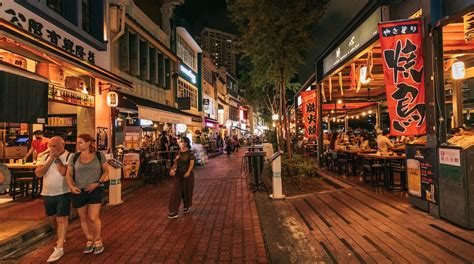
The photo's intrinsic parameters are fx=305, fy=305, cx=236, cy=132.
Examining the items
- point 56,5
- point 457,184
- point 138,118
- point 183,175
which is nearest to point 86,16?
point 56,5

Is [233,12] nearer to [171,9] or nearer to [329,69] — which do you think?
[329,69]

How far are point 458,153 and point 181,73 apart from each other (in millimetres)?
22303

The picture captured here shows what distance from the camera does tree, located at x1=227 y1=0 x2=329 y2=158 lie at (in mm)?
10383

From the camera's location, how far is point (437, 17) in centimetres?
581

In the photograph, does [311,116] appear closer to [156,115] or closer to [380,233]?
[156,115]

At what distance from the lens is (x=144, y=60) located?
59.9ft

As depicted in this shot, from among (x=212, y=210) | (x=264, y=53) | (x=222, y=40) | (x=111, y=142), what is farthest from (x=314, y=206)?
(x=222, y=40)

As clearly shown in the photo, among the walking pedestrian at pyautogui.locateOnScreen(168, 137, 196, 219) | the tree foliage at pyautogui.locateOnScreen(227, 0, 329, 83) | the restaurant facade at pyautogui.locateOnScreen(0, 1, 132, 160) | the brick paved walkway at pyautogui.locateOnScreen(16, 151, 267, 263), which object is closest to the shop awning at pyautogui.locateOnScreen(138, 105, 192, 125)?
the restaurant facade at pyautogui.locateOnScreen(0, 1, 132, 160)

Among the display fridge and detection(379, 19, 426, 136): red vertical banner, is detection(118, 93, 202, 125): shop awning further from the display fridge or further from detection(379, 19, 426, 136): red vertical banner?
the display fridge

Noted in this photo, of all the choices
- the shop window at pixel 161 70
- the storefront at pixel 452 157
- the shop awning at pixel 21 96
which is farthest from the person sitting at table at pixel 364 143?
the shop window at pixel 161 70

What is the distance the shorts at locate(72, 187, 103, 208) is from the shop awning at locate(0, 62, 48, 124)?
339 cm

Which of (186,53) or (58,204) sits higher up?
(186,53)

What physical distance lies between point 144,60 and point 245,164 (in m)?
8.85

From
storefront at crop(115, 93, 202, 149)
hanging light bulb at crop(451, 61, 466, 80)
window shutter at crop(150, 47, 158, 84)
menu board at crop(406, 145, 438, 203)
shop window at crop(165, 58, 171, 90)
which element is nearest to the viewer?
menu board at crop(406, 145, 438, 203)
